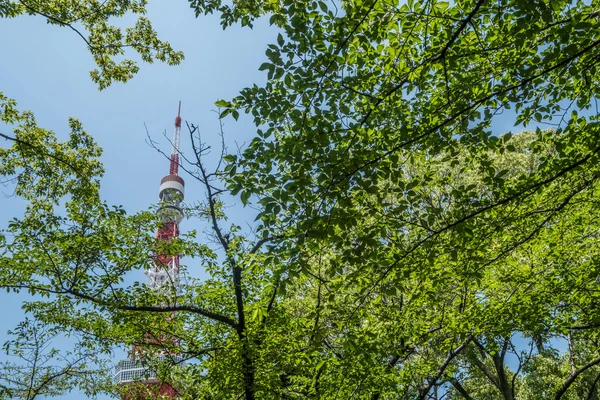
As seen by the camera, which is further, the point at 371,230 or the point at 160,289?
the point at 160,289

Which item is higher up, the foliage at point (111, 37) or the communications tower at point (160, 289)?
the foliage at point (111, 37)

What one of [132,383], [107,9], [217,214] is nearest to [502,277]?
[217,214]

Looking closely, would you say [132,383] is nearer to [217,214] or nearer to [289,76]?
[217,214]

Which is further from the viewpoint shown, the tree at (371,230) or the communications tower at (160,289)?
the communications tower at (160,289)

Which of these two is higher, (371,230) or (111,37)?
(111,37)

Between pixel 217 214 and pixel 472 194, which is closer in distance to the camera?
pixel 472 194

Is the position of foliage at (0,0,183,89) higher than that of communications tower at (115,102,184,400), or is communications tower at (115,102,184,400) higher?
foliage at (0,0,183,89)

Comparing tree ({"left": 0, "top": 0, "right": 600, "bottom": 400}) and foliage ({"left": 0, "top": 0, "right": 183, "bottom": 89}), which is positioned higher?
foliage ({"left": 0, "top": 0, "right": 183, "bottom": 89})

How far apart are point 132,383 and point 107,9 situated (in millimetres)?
7501

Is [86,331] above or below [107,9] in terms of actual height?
below

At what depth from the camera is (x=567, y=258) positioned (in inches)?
336

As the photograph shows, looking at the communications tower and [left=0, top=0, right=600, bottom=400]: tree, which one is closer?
[left=0, top=0, right=600, bottom=400]: tree

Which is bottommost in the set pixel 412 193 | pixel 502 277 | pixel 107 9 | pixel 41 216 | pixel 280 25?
pixel 412 193

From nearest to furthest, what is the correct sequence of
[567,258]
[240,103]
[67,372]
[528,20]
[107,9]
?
1. [528,20]
2. [240,103]
3. [107,9]
4. [567,258]
5. [67,372]
